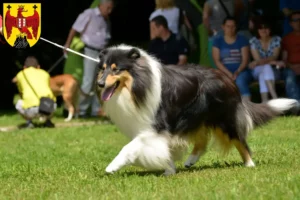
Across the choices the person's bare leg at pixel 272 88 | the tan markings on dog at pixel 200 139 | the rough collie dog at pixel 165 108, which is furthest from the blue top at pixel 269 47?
the tan markings on dog at pixel 200 139

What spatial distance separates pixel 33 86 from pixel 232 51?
11.7ft

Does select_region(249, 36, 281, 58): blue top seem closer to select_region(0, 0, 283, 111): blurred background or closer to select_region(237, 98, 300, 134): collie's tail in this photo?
select_region(237, 98, 300, 134): collie's tail

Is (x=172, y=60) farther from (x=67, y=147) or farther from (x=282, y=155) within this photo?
(x=282, y=155)

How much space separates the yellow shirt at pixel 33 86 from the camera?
1466 cm

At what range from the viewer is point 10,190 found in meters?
7.55

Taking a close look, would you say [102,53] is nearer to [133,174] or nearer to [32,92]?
[133,174]

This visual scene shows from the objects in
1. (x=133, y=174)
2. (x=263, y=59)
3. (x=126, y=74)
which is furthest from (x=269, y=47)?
(x=126, y=74)

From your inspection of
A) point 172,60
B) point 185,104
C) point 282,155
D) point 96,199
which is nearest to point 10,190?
point 96,199

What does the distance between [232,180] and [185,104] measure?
1.17 meters

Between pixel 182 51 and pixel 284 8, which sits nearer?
pixel 182 51

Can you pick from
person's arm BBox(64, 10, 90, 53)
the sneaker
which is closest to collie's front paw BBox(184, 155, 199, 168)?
the sneaker

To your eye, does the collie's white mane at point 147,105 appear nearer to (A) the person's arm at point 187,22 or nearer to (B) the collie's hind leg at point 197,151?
(B) the collie's hind leg at point 197,151

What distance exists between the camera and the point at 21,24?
8773mm

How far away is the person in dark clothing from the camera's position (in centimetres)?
1435
